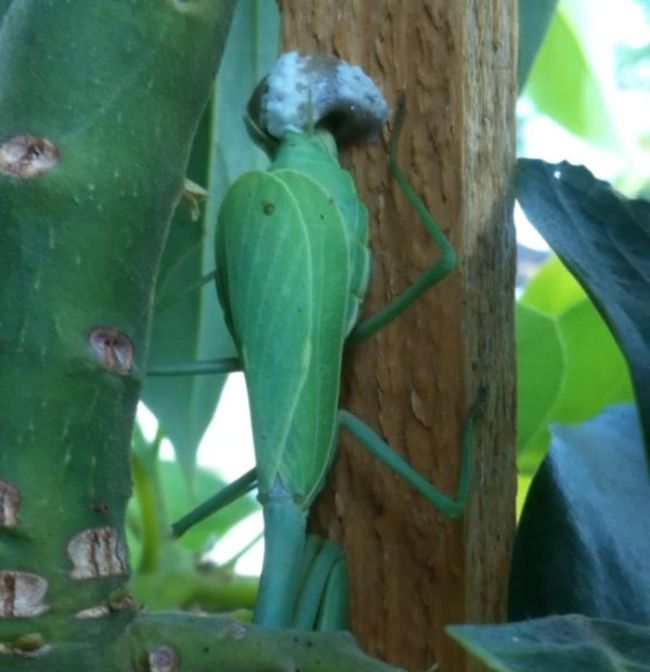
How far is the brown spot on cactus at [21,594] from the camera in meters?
0.26

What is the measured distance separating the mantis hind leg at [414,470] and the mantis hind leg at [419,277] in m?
0.04

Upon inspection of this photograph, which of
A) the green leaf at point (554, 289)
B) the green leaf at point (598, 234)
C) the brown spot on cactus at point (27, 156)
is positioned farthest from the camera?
the green leaf at point (554, 289)

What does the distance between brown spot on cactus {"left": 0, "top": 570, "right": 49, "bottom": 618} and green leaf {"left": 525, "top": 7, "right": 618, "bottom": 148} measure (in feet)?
2.54

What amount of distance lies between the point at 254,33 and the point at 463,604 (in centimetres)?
42

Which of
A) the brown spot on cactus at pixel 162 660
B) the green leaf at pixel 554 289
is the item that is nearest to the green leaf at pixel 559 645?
the brown spot on cactus at pixel 162 660

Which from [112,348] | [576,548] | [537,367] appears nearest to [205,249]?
[537,367]

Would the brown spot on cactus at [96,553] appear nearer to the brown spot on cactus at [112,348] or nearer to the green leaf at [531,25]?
the brown spot on cactus at [112,348]

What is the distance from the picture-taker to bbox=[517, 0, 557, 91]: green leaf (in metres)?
0.66

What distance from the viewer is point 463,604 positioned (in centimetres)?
47

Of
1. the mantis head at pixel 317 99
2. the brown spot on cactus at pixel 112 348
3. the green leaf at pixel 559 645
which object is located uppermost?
the mantis head at pixel 317 99

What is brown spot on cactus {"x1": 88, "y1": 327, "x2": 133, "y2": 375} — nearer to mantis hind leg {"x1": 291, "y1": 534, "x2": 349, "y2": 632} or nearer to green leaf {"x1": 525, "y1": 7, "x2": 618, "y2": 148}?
mantis hind leg {"x1": 291, "y1": 534, "x2": 349, "y2": 632}

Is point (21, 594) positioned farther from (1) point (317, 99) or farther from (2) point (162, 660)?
(1) point (317, 99)

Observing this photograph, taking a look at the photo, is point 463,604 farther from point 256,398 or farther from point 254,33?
point 254,33

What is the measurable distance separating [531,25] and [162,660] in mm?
493
